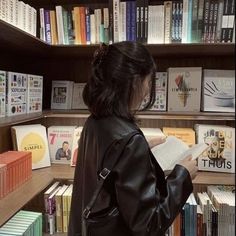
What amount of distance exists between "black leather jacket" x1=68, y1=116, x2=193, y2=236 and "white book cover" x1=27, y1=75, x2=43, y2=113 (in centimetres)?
72

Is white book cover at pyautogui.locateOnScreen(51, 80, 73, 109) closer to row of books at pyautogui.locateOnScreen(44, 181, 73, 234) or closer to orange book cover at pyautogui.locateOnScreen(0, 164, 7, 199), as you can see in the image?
row of books at pyautogui.locateOnScreen(44, 181, 73, 234)

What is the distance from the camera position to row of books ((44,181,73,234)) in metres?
1.66

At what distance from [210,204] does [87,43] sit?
1.04 m

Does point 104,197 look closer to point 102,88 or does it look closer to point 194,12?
point 102,88

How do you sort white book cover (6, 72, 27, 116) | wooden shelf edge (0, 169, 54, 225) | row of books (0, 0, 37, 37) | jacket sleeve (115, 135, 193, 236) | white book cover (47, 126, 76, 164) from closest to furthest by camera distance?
jacket sleeve (115, 135, 193, 236) → wooden shelf edge (0, 169, 54, 225) → row of books (0, 0, 37, 37) → white book cover (6, 72, 27, 116) → white book cover (47, 126, 76, 164)

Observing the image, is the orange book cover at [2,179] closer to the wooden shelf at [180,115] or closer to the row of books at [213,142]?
the wooden shelf at [180,115]

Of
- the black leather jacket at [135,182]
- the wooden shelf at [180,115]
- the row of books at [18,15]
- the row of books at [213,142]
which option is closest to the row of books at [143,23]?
the row of books at [18,15]

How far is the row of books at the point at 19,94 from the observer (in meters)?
1.35

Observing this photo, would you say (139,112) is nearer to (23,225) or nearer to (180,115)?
(180,115)

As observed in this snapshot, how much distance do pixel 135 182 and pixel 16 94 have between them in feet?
2.86

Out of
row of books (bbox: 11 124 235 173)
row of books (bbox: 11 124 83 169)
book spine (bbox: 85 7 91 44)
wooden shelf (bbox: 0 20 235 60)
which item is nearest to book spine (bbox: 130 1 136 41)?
wooden shelf (bbox: 0 20 235 60)

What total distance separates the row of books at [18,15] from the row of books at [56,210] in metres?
0.86

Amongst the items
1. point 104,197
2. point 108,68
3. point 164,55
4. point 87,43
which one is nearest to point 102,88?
point 108,68

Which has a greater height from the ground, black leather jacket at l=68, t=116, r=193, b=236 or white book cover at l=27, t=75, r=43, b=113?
white book cover at l=27, t=75, r=43, b=113
